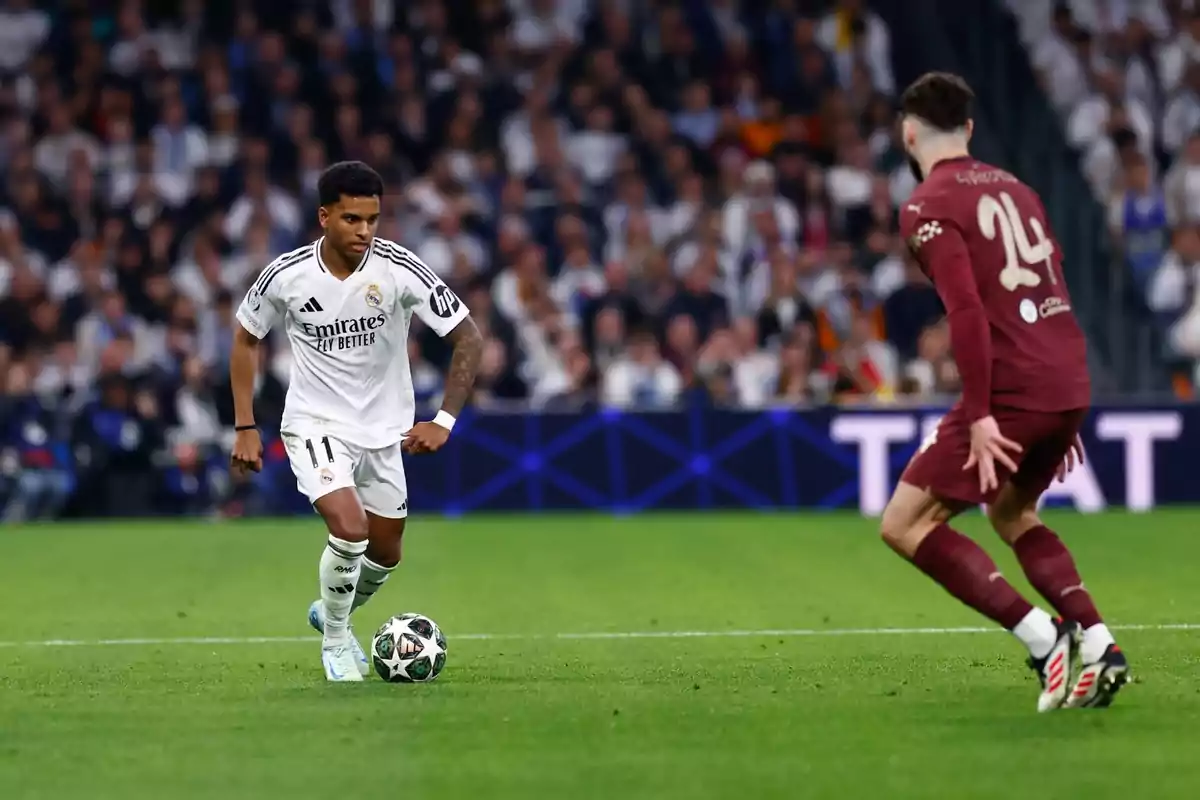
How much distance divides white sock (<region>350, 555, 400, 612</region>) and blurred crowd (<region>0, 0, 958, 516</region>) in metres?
9.22

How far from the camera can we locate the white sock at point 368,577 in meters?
9.08

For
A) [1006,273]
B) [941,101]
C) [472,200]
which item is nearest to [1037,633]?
[1006,273]

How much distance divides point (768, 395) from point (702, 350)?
2.46 feet

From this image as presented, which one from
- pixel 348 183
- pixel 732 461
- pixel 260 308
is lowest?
pixel 732 461

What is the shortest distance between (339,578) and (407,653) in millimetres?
430

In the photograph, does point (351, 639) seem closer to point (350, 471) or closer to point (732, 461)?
point (350, 471)

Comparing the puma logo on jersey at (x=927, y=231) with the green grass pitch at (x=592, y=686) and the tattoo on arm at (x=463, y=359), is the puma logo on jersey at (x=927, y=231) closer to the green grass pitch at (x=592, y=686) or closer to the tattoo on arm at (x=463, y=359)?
the green grass pitch at (x=592, y=686)

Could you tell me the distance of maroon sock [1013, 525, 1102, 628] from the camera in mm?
7352

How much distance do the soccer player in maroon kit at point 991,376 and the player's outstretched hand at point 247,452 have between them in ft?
9.19

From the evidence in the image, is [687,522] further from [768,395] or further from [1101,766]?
[1101,766]

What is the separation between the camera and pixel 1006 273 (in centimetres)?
725

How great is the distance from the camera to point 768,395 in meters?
19.1

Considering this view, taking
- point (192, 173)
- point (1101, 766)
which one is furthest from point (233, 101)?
point (1101, 766)

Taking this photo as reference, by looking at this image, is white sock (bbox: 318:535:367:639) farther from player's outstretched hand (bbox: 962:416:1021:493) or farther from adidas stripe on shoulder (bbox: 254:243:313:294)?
player's outstretched hand (bbox: 962:416:1021:493)
